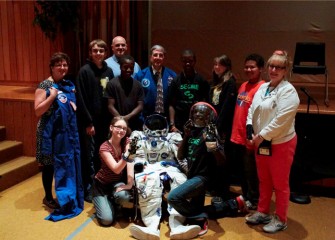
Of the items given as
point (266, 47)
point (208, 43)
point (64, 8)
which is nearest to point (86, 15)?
point (64, 8)

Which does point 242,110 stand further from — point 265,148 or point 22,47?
point 22,47

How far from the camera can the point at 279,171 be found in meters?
2.94

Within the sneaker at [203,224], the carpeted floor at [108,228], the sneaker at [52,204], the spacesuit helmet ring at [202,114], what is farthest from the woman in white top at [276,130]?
the sneaker at [52,204]

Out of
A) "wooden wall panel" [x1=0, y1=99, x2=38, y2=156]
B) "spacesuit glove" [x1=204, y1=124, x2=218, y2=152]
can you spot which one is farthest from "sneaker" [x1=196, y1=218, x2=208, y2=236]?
"wooden wall panel" [x1=0, y1=99, x2=38, y2=156]

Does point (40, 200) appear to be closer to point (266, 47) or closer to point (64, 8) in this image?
point (64, 8)

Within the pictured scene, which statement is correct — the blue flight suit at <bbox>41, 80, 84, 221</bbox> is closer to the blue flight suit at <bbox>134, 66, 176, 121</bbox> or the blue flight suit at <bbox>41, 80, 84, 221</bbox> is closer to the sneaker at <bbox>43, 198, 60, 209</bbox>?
the sneaker at <bbox>43, 198, 60, 209</bbox>

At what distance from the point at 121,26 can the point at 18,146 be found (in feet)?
6.61

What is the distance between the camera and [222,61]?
3.50 meters

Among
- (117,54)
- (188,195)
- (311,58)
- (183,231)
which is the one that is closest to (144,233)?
(183,231)

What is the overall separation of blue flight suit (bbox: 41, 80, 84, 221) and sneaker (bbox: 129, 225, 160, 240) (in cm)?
73

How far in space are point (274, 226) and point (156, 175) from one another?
1050 millimetres

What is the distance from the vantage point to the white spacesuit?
2.96 meters

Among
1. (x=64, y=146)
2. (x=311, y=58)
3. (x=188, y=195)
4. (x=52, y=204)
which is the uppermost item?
(x=311, y=58)

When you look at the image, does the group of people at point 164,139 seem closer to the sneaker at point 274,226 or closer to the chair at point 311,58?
the sneaker at point 274,226
